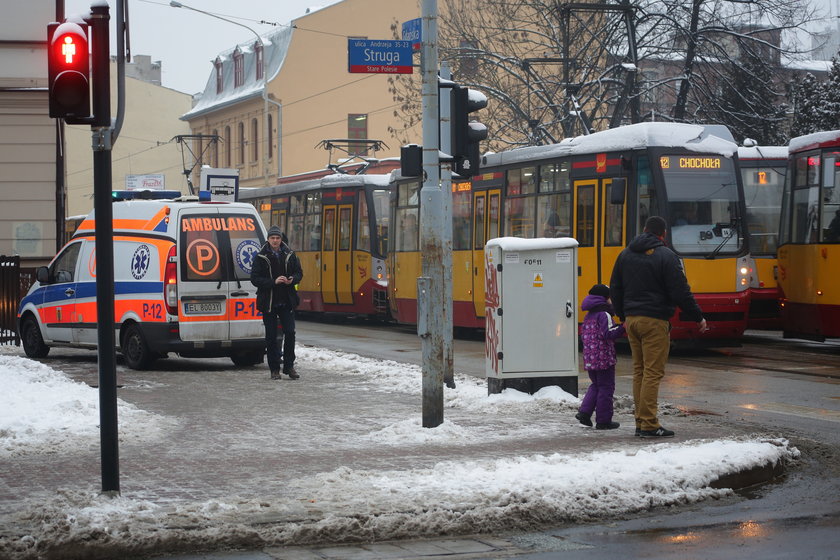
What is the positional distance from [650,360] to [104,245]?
15.8 ft

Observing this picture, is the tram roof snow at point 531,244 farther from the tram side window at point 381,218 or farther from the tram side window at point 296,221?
the tram side window at point 296,221

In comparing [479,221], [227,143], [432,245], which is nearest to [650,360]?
[432,245]

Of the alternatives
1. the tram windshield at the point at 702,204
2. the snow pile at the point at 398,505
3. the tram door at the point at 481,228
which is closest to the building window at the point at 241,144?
the tram door at the point at 481,228

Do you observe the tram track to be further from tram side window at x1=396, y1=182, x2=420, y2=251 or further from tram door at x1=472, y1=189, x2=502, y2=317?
tram side window at x1=396, y1=182, x2=420, y2=251

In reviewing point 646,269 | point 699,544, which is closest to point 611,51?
point 646,269

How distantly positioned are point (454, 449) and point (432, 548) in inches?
118

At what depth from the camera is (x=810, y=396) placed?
551 inches

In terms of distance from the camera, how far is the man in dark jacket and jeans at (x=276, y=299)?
15.9 metres

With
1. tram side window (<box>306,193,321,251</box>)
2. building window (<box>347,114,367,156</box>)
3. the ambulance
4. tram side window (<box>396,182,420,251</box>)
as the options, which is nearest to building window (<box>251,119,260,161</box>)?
building window (<box>347,114,367,156</box>)

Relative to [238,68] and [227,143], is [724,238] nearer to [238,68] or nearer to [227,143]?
[238,68]

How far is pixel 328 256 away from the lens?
31.4m

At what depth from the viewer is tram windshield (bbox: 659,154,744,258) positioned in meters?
19.6

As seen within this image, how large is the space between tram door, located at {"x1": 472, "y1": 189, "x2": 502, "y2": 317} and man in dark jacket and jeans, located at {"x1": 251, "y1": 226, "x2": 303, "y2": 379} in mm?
7740

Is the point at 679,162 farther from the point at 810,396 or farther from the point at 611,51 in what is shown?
the point at 611,51
